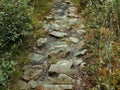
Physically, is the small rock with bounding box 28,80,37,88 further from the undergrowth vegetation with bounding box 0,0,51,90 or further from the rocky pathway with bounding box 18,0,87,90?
the undergrowth vegetation with bounding box 0,0,51,90

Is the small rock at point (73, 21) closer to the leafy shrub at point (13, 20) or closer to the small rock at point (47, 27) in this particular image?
the small rock at point (47, 27)

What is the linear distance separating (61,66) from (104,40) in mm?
1234

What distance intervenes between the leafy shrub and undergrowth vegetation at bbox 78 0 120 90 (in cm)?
160

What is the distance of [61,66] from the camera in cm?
599

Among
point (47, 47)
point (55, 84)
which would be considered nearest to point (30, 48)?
point (47, 47)

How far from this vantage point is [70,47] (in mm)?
6715

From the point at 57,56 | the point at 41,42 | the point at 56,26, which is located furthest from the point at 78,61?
the point at 56,26

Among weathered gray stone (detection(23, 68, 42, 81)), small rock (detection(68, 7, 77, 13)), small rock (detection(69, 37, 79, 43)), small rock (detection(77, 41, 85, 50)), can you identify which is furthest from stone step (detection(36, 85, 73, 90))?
small rock (detection(68, 7, 77, 13))

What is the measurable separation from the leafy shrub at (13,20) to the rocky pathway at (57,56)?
0.53 metres

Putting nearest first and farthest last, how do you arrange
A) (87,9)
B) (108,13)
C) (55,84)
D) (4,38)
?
(55,84), (4,38), (108,13), (87,9)

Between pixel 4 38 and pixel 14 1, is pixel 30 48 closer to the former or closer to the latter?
pixel 4 38

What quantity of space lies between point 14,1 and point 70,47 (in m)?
1.80

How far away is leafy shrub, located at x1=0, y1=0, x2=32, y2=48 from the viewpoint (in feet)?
21.0

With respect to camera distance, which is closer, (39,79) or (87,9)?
(39,79)
